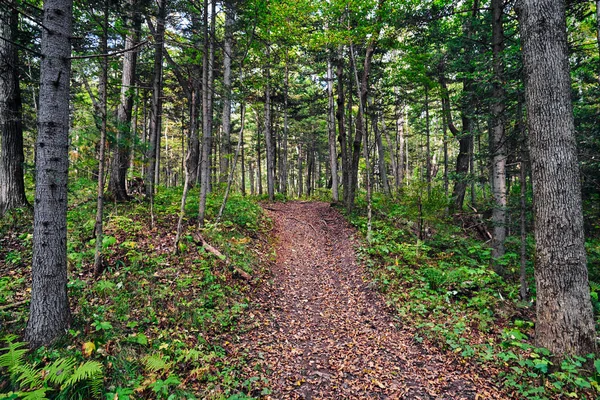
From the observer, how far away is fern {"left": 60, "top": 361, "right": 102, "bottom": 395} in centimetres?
274

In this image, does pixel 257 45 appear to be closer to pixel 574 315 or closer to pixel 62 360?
pixel 62 360

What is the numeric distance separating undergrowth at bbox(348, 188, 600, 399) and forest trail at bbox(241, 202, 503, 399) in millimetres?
347

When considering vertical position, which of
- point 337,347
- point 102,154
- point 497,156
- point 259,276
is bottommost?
point 337,347

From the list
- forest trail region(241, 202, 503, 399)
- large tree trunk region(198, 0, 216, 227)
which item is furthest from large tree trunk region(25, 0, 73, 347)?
large tree trunk region(198, 0, 216, 227)

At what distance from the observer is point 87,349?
3.36 m

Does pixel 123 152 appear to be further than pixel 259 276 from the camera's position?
Yes

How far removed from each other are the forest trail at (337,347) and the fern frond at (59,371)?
2269 millimetres

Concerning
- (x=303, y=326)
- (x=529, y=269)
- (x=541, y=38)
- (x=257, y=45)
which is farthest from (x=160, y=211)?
(x=529, y=269)

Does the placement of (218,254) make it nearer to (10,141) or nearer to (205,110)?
(205,110)

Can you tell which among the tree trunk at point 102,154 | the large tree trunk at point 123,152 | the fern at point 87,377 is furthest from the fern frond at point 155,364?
the large tree trunk at point 123,152

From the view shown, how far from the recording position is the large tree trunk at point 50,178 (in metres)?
3.35

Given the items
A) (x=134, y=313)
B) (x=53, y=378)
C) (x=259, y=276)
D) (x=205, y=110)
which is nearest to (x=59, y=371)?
(x=53, y=378)

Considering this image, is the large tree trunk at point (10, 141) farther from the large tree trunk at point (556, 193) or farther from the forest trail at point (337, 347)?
the large tree trunk at point (556, 193)

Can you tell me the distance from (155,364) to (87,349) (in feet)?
2.68
